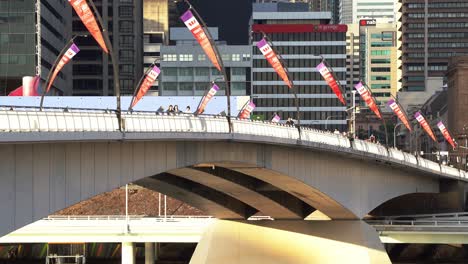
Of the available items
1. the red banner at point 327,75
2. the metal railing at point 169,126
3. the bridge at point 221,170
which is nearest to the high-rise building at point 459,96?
the bridge at point 221,170

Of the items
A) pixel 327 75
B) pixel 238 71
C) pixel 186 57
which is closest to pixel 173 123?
pixel 327 75

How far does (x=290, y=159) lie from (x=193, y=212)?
4236cm

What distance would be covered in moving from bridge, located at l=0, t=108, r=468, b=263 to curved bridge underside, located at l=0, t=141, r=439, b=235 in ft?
0.22

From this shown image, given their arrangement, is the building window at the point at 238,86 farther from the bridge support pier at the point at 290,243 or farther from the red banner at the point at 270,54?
the red banner at the point at 270,54

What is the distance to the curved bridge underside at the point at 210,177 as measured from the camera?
36188 millimetres

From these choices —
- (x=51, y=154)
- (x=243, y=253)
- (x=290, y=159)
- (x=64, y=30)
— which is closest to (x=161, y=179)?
(x=290, y=159)

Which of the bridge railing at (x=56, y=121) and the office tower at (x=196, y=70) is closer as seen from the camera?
the bridge railing at (x=56, y=121)

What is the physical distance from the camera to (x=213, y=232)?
255 feet

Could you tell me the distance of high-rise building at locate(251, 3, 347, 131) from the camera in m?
187

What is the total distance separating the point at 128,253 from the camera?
86312 mm

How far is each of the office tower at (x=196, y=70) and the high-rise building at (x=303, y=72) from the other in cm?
210

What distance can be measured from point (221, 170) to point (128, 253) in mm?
23859

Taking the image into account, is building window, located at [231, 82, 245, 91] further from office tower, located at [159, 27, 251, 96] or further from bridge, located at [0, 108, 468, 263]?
bridge, located at [0, 108, 468, 263]

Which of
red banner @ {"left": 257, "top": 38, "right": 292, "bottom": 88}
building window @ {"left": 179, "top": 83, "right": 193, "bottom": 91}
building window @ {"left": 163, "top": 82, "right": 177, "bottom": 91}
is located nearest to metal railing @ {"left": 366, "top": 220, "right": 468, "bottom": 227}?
red banner @ {"left": 257, "top": 38, "right": 292, "bottom": 88}
